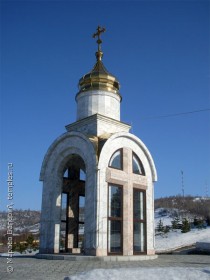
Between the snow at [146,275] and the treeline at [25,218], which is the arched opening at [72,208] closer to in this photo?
the snow at [146,275]

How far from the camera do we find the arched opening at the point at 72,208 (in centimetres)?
1944

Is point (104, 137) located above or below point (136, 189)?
above

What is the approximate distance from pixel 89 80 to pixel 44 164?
19.2 feet

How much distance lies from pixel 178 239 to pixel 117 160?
12062 millimetres

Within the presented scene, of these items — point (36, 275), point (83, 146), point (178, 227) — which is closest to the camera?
point (36, 275)

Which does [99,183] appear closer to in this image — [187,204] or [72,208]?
[72,208]

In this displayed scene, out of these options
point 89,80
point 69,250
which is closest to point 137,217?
point 69,250

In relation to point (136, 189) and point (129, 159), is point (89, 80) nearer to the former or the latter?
point (129, 159)

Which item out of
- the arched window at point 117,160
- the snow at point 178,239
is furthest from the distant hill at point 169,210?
the arched window at point 117,160

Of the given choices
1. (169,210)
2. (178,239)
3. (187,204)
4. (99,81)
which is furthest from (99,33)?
(187,204)

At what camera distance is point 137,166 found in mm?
19391

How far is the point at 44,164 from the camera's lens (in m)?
19.7

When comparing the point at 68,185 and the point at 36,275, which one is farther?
the point at 68,185

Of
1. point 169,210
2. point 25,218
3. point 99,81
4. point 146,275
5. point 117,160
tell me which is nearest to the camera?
point 146,275
